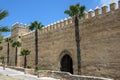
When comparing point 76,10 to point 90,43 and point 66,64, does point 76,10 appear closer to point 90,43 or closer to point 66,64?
point 90,43

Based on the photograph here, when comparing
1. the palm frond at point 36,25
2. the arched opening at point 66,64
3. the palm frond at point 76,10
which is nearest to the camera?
the palm frond at point 76,10

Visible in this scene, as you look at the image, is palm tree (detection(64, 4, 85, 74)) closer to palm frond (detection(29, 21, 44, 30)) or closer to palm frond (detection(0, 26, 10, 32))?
palm frond (detection(29, 21, 44, 30))

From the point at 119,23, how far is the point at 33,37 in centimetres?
1499

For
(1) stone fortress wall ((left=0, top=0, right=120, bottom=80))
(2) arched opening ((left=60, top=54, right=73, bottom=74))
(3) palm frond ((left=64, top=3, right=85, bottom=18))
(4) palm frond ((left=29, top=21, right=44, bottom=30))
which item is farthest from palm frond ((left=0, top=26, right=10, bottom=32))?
(4) palm frond ((left=29, top=21, right=44, bottom=30))

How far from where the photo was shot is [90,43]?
20.0 meters

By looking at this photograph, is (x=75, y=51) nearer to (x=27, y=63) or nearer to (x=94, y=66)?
(x=94, y=66)

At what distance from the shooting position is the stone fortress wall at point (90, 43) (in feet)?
57.7

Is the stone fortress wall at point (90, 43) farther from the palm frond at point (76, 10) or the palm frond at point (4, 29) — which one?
the palm frond at point (4, 29)

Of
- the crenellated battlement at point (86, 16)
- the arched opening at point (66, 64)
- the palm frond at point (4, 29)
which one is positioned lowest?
the arched opening at point (66, 64)

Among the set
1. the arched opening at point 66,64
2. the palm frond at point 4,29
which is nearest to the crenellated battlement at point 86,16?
the arched opening at point 66,64

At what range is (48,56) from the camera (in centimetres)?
2634

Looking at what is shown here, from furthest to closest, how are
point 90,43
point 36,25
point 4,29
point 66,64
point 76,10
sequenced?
point 36,25, point 66,64, point 76,10, point 90,43, point 4,29

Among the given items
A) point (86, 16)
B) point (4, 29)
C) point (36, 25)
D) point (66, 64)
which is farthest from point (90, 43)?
point (36, 25)

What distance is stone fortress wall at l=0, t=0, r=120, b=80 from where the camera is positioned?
17.6 meters
